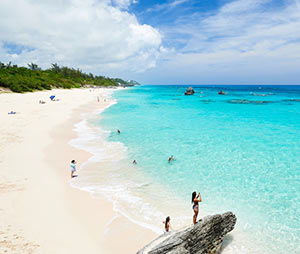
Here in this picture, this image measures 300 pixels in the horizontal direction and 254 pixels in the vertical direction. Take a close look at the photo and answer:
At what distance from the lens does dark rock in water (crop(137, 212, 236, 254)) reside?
5480 millimetres

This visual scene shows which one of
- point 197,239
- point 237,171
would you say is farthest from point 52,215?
point 237,171

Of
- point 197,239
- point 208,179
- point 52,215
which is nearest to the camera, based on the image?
point 197,239

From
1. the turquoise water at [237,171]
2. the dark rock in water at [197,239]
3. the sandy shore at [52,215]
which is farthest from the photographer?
the turquoise water at [237,171]

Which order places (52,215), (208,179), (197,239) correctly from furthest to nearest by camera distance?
(208,179) < (52,215) < (197,239)

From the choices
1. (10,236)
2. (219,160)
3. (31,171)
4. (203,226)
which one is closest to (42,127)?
(31,171)

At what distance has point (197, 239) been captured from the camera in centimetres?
623

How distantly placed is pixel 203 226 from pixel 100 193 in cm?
660

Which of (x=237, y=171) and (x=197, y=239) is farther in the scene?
(x=237, y=171)

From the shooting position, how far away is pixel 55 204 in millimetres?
9672

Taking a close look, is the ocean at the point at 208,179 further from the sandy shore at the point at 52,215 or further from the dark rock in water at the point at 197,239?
the dark rock in water at the point at 197,239

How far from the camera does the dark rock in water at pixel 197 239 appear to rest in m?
5.48

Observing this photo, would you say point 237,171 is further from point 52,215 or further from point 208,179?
point 52,215

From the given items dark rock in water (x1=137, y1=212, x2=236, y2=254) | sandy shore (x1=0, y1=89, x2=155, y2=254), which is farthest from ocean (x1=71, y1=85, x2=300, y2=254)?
dark rock in water (x1=137, y1=212, x2=236, y2=254)

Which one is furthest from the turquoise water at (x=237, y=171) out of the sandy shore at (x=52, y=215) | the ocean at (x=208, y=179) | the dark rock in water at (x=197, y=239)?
the sandy shore at (x=52, y=215)
